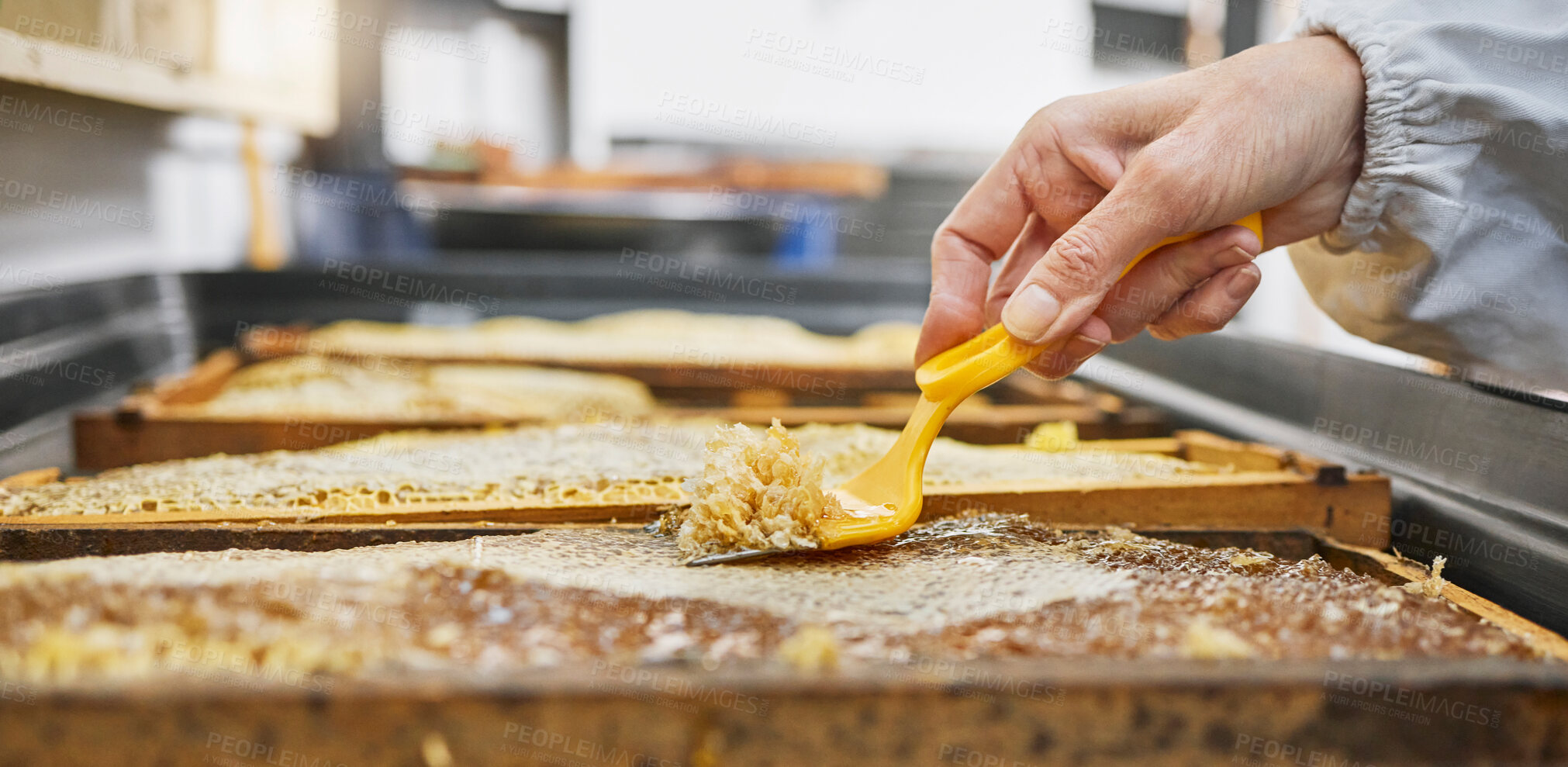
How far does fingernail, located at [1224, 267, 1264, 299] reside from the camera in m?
1.32

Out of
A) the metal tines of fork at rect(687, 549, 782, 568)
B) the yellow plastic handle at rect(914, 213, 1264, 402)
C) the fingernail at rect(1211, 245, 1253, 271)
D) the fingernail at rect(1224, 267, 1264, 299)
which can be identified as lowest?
the metal tines of fork at rect(687, 549, 782, 568)

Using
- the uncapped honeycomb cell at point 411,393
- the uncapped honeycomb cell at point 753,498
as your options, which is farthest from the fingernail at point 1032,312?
the uncapped honeycomb cell at point 411,393

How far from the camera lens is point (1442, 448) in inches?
52.7

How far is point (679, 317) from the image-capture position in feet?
10.4

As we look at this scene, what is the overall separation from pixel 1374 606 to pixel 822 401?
1708 mm

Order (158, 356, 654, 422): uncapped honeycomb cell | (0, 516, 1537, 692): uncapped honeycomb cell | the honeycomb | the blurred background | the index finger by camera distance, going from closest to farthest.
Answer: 1. (0, 516, 1537, 692): uncapped honeycomb cell
2. the honeycomb
3. the index finger
4. (158, 356, 654, 422): uncapped honeycomb cell
5. the blurred background

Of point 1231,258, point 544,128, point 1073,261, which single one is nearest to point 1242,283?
point 1231,258

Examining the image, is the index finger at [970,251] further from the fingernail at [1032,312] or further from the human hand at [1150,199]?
the fingernail at [1032,312]

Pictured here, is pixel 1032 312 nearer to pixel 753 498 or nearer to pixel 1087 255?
pixel 1087 255

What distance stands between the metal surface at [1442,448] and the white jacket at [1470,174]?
10 centimetres

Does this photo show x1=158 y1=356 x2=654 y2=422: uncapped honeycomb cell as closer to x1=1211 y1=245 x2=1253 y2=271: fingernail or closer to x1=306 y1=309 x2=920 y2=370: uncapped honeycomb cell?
x1=306 y1=309 x2=920 y2=370: uncapped honeycomb cell

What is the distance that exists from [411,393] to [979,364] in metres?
1.52

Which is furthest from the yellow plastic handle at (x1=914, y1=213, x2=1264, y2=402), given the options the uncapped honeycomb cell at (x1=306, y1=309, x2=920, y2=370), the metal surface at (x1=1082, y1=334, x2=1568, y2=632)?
the uncapped honeycomb cell at (x1=306, y1=309, x2=920, y2=370)

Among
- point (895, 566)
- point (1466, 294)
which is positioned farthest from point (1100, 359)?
point (895, 566)
